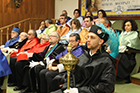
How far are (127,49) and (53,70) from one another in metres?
1.68

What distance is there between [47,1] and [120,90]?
19.7ft

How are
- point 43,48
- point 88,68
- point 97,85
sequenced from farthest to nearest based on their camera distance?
point 43,48 → point 88,68 → point 97,85

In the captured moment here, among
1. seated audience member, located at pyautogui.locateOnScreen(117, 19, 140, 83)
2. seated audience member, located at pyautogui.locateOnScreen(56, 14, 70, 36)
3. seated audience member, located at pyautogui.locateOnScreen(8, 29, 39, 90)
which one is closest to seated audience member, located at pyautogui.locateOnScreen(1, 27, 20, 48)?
seated audience member, located at pyautogui.locateOnScreen(8, 29, 39, 90)

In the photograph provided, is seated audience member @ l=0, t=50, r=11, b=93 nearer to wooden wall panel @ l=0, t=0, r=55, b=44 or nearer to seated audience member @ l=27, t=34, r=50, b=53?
seated audience member @ l=27, t=34, r=50, b=53

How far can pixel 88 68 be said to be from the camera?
6.77 ft

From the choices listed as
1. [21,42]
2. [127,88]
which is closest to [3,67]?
[21,42]

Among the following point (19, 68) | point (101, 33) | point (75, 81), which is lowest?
point (19, 68)

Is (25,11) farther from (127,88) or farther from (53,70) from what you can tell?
(127,88)

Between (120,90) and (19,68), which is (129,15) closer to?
(120,90)

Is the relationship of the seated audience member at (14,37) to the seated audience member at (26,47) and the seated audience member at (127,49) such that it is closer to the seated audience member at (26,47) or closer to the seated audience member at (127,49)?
the seated audience member at (26,47)

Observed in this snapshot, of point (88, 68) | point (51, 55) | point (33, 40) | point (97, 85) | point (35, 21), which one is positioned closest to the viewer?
point (97, 85)

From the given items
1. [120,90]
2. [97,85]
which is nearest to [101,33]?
[97,85]

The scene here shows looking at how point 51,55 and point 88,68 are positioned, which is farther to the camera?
point 51,55

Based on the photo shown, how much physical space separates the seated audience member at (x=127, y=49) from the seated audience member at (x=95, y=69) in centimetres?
184
